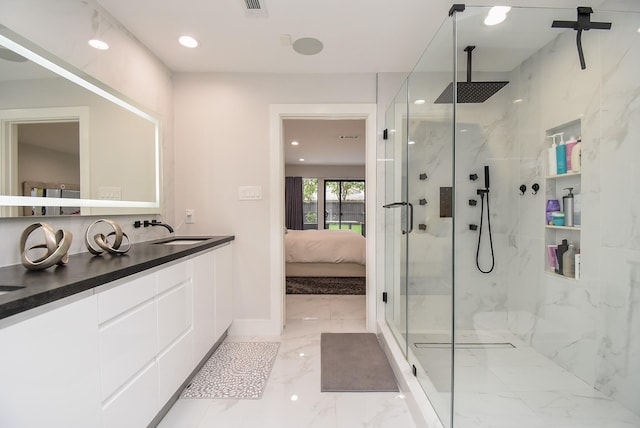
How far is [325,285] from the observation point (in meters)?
3.81

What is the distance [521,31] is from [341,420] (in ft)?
7.96

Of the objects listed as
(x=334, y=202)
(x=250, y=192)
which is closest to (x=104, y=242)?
(x=250, y=192)

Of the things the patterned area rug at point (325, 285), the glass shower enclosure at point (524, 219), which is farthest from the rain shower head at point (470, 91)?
the patterned area rug at point (325, 285)

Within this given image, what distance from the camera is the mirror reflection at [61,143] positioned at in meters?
1.13

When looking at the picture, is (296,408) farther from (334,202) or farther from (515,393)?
(334,202)

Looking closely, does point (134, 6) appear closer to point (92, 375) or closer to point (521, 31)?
point (92, 375)

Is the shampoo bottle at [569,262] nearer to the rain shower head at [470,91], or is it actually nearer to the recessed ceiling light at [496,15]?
the rain shower head at [470,91]

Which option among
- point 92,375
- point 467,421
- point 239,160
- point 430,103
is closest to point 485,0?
point 430,103

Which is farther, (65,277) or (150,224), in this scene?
(150,224)

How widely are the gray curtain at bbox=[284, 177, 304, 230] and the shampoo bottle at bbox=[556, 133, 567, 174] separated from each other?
631cm

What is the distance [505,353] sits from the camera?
5.64ft

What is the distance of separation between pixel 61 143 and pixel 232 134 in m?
1.23

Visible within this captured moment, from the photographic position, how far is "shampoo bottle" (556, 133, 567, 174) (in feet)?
5.52

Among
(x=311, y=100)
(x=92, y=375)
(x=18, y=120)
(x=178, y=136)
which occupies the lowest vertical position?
(x=92, y=375)
